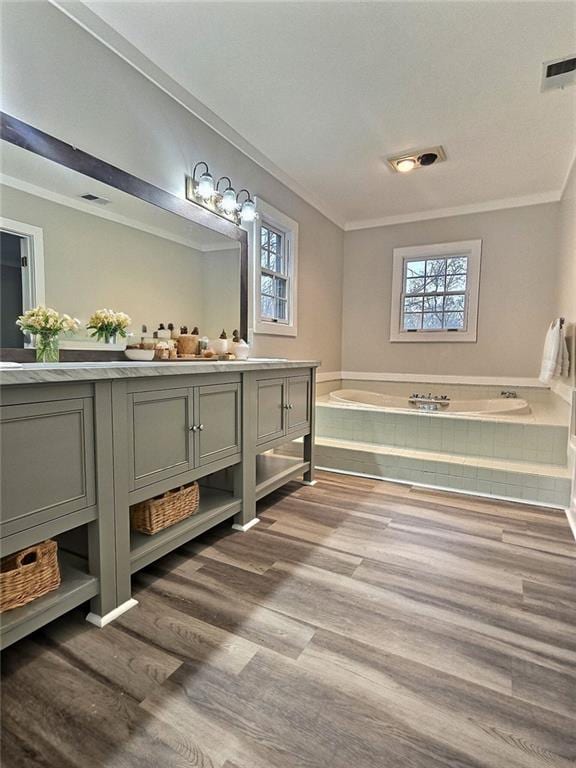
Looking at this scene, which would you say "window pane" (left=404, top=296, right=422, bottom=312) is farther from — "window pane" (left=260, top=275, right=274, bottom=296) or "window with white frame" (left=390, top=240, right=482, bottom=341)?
"window pane" (left=260, top=275, right=274, bottom=296)

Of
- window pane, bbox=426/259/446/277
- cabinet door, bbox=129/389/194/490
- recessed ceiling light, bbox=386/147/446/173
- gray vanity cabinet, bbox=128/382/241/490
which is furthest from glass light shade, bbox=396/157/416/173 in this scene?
cabinet door, bbox=129/389/194/490

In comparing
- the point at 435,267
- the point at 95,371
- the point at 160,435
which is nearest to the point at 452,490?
the point at 160,435

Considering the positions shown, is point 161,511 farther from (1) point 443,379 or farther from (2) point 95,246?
(1) point 443,379

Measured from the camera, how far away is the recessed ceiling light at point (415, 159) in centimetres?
294

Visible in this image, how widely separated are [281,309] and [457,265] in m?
2.12

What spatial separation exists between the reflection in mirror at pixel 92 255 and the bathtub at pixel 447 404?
1831 mm

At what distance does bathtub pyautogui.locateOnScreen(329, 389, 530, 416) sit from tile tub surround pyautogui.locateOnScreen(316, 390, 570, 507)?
0.13m

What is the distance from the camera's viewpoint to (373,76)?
2.15 metres

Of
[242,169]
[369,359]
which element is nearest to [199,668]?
[242,169]

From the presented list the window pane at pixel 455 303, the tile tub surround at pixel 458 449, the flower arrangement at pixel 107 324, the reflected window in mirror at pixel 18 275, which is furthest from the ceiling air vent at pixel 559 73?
the reflected window in mirror at pixel 18 275

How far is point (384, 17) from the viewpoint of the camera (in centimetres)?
179

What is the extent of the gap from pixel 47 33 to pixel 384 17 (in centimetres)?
148

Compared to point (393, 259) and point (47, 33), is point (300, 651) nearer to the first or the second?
point (47, 33)

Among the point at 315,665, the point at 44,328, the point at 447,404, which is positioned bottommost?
the point at 315,665
